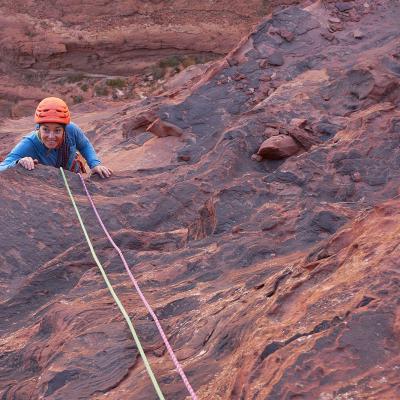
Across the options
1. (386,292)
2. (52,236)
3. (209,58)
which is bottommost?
(209,58)

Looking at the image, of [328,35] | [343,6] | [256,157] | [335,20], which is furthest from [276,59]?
[256,157]

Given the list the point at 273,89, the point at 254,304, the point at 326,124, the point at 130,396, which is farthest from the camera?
the point at 273,89

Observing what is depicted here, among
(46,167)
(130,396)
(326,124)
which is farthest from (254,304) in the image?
(326,124)

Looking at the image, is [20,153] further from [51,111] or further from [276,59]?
[276,59]

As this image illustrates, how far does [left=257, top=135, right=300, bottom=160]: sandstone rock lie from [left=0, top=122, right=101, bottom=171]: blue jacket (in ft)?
5.13

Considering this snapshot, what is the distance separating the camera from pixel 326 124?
258 inches

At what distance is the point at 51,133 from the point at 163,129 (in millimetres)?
2652

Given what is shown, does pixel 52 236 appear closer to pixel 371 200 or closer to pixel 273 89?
pixel 371 200

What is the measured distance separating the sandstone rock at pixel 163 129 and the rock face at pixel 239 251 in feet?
0.32

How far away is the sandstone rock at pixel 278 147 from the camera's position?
20.2 feet

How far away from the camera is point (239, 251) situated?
156 inches

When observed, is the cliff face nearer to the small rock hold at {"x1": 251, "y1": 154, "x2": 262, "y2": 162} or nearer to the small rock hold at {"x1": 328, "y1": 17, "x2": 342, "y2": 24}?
the small rock hold at {"x1": 328, "y1": 17, "x2": 342, "y2": 24}

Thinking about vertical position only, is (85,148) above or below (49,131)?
below

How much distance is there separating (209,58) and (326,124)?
1337 cm
